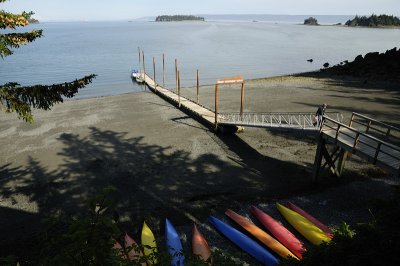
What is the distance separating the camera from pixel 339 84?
40.8m

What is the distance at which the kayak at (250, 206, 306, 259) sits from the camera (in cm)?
1160

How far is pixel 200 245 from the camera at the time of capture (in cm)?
1163

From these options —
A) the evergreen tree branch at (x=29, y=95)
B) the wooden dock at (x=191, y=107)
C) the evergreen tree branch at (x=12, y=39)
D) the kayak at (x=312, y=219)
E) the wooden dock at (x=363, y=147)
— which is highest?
the evergreen tree branch at (x=12, y=39)

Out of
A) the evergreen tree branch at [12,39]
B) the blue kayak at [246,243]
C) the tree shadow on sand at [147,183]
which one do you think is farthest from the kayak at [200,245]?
the evergreen tree branch at [12,39]

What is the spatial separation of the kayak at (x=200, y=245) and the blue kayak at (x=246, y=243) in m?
1.00

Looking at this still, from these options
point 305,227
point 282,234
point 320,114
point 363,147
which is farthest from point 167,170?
point 363,147

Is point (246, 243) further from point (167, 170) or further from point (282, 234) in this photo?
point (167, 170)

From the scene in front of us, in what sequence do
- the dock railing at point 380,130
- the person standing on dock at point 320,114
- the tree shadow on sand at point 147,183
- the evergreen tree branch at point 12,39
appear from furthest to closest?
1. the person standing on dock at point 320,114
2. the tree shadow on sand at point 147,183
3. the dock railing at point 380,130
4. the evergreen tree branch at point 12,39

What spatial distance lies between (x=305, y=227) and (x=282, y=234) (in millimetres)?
1126

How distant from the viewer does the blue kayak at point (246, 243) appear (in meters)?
11.1

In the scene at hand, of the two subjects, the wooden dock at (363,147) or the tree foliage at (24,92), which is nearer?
the tree foliage at (24,92)

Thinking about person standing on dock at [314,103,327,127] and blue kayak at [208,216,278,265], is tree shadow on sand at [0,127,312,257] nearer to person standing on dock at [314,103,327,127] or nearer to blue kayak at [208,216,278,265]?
blue kayak at [208,216,278,265]

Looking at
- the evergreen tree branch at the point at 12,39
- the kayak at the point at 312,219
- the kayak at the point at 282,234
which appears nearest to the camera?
the evergreen tree branch at the point at 12,39

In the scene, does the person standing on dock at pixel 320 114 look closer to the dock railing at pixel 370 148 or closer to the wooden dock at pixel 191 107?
the dock railing at pixel 370 148
